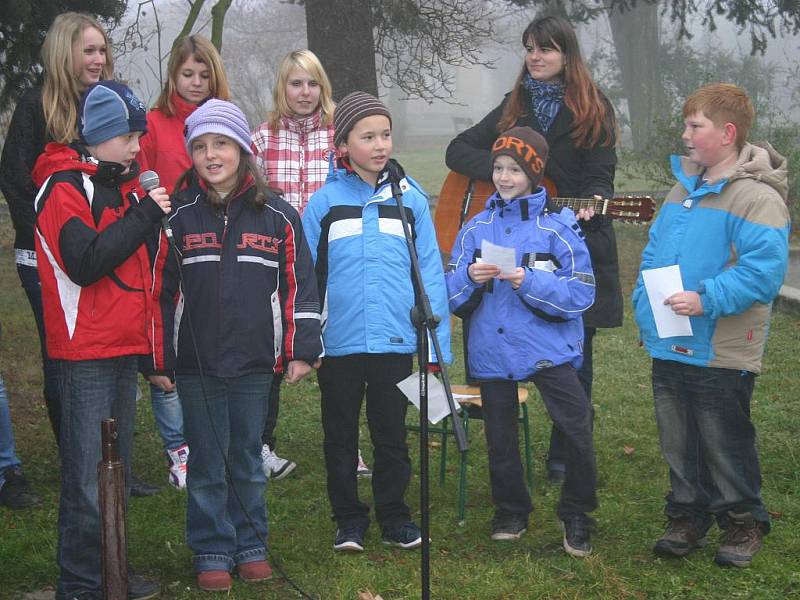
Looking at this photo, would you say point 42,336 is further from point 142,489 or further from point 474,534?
point 474,534

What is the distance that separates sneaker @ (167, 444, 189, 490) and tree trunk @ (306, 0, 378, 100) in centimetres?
533

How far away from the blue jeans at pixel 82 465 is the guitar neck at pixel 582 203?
7.73ft

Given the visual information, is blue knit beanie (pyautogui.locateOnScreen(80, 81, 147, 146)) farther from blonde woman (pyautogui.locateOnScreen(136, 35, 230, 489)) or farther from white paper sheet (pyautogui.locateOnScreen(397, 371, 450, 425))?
white paper sheet (pyautogui.locateOnScreen(397, 371, 450, 425))

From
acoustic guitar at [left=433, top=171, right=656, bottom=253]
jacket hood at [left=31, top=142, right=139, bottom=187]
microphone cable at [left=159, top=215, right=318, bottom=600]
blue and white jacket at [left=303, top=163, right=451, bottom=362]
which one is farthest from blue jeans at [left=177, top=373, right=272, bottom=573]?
acoustic guitar at [left=433, top=171, right=656, bottom=253]

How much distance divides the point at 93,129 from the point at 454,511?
251 cm

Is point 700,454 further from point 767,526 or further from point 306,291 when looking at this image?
point 306,291

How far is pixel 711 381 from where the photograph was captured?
441cm

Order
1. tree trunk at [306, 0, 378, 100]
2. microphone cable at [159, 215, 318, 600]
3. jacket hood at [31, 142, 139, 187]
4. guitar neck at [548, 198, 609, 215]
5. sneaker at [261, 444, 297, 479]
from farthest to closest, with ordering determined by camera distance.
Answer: tree trunk at [306, 0, 378, 100] < sneaker at [261, 444, 297, 479] < guitar neck at [548, 198, 609, 215] < microphone cable at [159, 215, 318, 600] < jacket hood at [31, 142, 139, 187]

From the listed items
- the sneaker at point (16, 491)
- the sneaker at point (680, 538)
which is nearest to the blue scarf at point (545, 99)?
the sneaker at point (680, 538)

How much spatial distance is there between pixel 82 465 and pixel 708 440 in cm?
245

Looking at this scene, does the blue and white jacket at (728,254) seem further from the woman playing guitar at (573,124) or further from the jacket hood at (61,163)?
the jacket hood at (61,163)

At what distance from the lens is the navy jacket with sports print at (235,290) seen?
4.11 m

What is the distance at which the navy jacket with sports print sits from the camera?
411 cm

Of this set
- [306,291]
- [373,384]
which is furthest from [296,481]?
[306,291]
